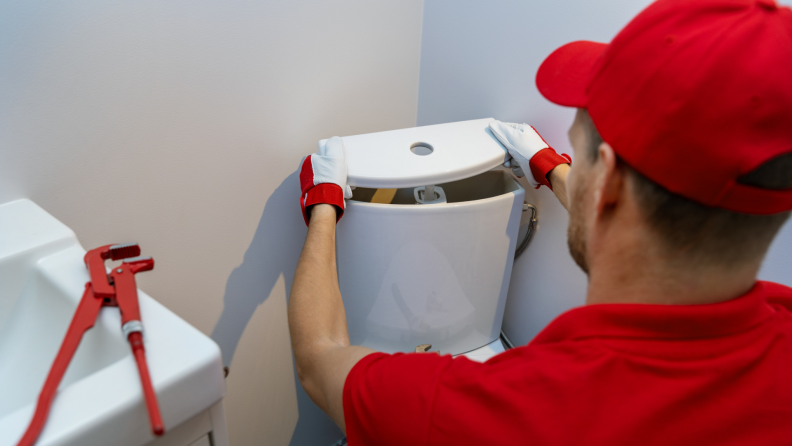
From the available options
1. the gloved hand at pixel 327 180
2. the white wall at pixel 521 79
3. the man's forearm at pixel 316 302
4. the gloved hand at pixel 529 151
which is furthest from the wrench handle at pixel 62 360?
A: the white wall at pixel 521 79

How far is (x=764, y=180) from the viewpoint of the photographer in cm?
36

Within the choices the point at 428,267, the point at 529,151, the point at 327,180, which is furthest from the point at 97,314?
the point at 529,151

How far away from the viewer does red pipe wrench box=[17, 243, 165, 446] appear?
0.32 metres

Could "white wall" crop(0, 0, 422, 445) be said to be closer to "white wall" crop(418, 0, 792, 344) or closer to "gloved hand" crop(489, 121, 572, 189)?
"white wall" crop(418, 0, 792, 344)

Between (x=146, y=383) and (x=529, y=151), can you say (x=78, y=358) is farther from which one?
(x=529, y=151)

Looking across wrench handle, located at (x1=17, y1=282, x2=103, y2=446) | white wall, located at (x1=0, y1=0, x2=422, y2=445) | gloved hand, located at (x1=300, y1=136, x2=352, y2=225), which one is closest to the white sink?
wrench handle, located at (x1=17, y1=282, x2=103, y2=446)

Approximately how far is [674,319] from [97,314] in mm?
482

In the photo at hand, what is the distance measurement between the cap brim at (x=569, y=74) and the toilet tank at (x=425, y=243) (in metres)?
0.24

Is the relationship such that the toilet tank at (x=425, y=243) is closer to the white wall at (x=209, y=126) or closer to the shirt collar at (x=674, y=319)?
the white wall at (x=209, y=126)

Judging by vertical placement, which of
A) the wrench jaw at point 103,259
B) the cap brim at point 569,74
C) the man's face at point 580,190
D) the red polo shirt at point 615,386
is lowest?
the red polo shirt at point 615,386

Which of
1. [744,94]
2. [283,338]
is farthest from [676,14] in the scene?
[283,338]

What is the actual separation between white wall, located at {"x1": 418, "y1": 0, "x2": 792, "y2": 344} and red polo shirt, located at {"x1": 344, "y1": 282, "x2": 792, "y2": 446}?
38cm

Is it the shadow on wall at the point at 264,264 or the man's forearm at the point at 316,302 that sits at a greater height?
the man's forearm at the point at 316,302

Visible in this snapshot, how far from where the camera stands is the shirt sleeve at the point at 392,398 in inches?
16.2
